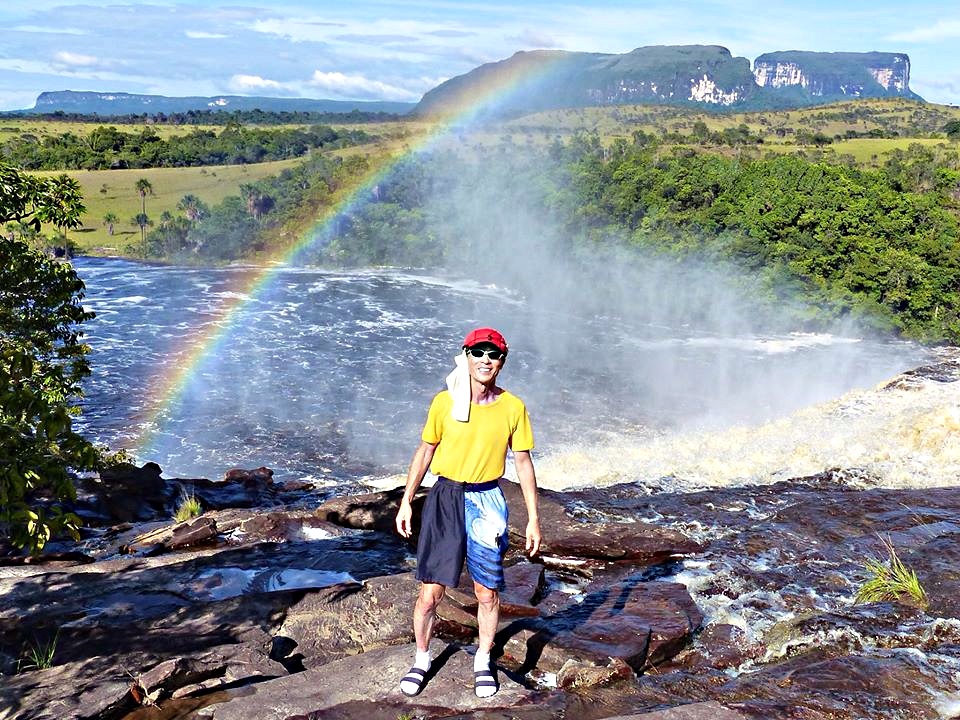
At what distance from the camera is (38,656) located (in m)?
6.15

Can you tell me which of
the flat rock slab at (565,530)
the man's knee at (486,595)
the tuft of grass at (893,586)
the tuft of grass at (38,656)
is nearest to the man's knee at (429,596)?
the man's knee at (486,595)

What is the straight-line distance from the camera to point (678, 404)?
3103cm

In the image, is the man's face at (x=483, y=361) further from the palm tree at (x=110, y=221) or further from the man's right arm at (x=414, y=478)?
the palm tree at (x=110, y=221)

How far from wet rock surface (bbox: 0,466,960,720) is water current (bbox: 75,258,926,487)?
6233 mm

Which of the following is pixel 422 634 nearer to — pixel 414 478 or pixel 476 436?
pixel 414 478

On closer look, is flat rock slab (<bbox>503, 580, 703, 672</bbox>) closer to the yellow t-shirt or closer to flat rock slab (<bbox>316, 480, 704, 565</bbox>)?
flat rock slab (<bbox>316, 480, 704, 565</bbox>)

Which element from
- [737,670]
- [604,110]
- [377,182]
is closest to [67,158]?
[377,182]

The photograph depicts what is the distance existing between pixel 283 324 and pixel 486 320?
10.2 meters

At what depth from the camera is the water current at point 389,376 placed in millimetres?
25328

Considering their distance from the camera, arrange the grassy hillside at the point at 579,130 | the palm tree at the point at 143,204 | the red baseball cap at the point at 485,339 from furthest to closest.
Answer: the grassy hillside at the point at 579,130, the palm tree at the point at 143,204, the red baseball cap at the point at 485,339

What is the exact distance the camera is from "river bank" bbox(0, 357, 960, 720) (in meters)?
5.52

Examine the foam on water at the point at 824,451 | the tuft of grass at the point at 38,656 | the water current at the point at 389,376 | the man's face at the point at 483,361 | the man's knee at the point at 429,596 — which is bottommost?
the water current at the point at 389,376

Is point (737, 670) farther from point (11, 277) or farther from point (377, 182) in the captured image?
point (377, 182)

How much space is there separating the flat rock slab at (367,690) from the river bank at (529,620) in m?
0.01
